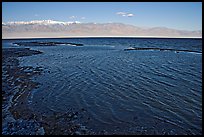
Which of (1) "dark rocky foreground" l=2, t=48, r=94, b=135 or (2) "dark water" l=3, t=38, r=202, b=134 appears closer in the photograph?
(1) "dark rocky foreground" l=2, t=48, r=94, b=135

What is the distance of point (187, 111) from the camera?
1221 cm

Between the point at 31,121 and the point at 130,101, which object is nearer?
the point at 31,121

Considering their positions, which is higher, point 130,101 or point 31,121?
point 130,101

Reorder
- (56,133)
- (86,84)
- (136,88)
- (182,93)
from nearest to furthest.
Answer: (56,133)
(182,93)
(136,88)
(86,84)

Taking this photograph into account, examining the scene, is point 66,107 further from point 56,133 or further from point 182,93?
point 182,93

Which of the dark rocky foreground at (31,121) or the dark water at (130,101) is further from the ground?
the dark water at (130,101)

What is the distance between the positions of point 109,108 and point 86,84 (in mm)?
6535

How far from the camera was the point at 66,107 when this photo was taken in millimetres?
13086

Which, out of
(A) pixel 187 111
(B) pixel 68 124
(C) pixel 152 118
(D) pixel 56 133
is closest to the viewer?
(D) pixel 56 133

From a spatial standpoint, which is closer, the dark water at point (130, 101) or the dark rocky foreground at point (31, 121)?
the dark rocky foreground at point (31, 121)

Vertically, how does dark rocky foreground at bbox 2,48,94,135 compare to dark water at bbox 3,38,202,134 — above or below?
below

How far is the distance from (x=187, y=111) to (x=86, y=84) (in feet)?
31.7

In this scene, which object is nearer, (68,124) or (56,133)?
(56,133)

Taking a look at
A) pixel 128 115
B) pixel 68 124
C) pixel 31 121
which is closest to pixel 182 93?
pixel 128 115
